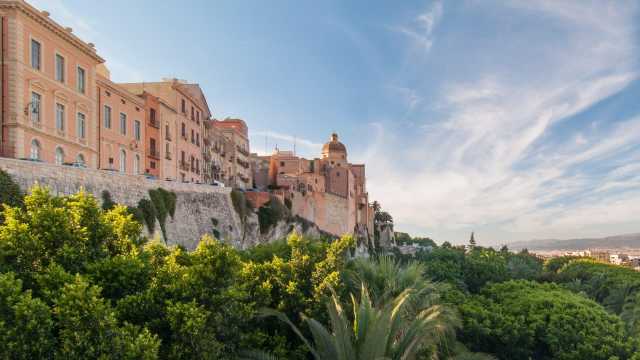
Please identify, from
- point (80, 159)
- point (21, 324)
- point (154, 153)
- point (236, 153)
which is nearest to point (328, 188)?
point (236, 153)

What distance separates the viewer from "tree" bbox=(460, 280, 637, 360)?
67.3ft

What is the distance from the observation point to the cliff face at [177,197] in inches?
706

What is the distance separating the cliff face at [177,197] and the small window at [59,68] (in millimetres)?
7275

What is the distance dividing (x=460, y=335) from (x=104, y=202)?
18.7 meters

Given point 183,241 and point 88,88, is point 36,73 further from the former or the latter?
point 183,241

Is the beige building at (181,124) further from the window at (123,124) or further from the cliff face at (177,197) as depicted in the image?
the cliff face at (177,197)

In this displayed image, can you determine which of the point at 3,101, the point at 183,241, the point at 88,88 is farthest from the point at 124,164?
the point at 3,101

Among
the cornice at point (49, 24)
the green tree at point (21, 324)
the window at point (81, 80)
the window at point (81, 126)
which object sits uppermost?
the cornice at point (49, 24)

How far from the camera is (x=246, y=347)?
11.0 metres

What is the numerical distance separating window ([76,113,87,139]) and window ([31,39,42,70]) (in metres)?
4.14

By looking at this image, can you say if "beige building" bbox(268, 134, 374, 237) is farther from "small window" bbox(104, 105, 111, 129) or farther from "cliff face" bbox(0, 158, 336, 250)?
"small window" bbox(104, 105, 111, 129)

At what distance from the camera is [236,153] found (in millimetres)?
58250

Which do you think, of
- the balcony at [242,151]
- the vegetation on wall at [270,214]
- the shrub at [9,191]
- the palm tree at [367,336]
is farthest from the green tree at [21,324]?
the balcony at [242,151]

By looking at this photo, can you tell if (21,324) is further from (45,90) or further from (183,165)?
(183,165)
